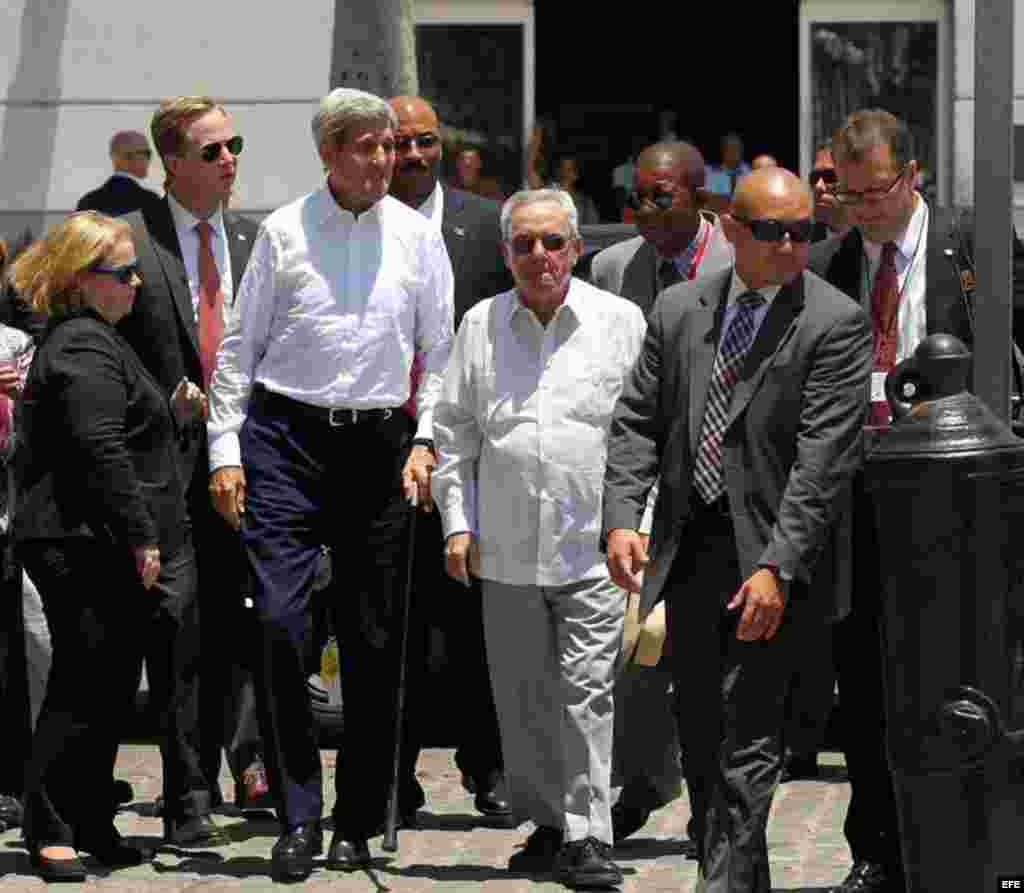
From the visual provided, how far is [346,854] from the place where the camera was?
28.2ft

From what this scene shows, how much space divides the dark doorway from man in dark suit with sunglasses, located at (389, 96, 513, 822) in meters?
14.1

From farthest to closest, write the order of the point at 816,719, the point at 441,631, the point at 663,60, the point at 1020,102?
the point at 663,60 < the point at 1020,102 < the point at 441,631 < the point at 816,719

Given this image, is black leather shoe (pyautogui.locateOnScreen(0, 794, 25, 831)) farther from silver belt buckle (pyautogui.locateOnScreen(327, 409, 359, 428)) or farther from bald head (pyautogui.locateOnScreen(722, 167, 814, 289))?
bald head (pyautogui.locateOnScreen(722, 167, 814, 289))

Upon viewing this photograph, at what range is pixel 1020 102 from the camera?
59.3 ft

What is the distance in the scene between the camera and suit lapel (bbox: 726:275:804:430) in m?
7.50

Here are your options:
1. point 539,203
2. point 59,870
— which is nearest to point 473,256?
point 539,203

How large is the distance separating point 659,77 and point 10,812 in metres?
18.1

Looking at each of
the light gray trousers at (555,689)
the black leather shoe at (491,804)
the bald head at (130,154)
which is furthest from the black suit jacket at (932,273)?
the bald head at (130,154)

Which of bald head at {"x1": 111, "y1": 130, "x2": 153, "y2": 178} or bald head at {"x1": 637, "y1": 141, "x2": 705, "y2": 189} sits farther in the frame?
bald head at {"x1": 111, "y1": 130, "x2": 153, "y2": 178}

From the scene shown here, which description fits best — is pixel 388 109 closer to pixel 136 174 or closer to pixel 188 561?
pixel 188 561

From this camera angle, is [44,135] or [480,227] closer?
[480,227]

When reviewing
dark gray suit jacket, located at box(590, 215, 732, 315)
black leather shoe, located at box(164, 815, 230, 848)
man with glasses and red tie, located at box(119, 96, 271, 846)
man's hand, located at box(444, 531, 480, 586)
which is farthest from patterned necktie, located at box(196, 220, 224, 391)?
black leather shoe, located at box(164, 815, 230, 848)

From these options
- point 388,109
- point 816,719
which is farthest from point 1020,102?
point 816,719

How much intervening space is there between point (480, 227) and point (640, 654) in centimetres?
182
